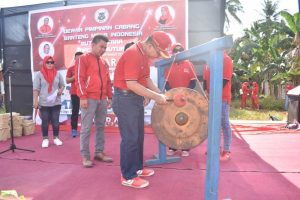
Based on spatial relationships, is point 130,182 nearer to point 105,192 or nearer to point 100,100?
point 105,192

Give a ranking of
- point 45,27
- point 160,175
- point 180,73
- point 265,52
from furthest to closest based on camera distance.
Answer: point 265,52
point 45,27
point 180,73
point 160,175

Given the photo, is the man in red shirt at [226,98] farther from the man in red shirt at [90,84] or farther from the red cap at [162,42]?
the man in red shirt at [90,84]

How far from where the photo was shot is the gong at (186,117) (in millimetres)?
3041

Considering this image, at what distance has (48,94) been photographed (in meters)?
5.50

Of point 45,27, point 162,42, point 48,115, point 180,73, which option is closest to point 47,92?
point 48,115

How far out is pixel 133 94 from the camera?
329 centimetres

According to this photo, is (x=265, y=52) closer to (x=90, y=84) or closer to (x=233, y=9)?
(x=233, y=9)

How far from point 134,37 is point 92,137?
2.24 metres

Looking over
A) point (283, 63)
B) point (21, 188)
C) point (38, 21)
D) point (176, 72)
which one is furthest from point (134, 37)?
point (283, 63)

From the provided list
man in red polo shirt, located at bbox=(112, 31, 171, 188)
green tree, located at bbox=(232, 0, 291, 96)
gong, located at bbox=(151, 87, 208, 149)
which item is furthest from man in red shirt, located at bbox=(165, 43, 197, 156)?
green tree, located at bbox=(232, 0, 291, 96)

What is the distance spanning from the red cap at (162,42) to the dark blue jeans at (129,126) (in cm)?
52

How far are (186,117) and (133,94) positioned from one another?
22.4 inches

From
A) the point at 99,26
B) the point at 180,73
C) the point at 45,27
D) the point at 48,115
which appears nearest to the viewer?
the point at 180,73

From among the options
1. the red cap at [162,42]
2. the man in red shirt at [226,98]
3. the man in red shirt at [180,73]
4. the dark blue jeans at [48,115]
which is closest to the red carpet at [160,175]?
the man in red shirt at [226,98]
